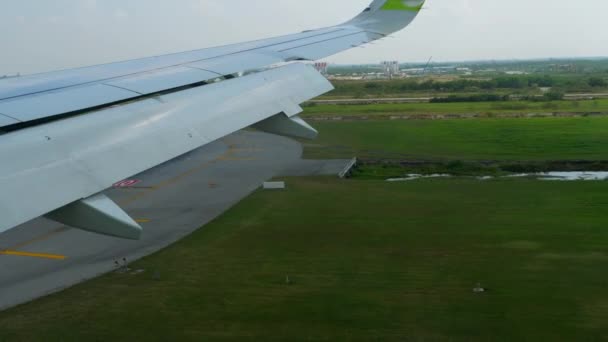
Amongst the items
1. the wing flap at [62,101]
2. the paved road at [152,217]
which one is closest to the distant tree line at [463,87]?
the paved road at [152,217]

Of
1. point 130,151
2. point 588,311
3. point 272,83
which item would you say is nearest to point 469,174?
point 588,311

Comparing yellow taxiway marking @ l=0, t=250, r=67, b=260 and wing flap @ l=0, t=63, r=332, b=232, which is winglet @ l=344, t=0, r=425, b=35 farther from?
yellow taxiway marking @ l=0, t=250, r=67, b=260

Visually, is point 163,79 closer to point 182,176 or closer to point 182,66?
point 182,66

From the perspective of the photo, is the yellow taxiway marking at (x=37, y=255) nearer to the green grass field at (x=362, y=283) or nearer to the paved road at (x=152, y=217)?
the paved road at (x=152, y=217)

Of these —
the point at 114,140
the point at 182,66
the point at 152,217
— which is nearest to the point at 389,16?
the point at 182,66

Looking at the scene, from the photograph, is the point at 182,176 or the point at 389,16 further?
the point at 182,176

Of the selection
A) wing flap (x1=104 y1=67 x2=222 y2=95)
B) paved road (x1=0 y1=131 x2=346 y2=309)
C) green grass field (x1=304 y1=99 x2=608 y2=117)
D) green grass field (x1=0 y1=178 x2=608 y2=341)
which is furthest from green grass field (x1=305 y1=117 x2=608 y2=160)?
wing flap (x1=104 y1=67 x2=222 y2=95)
